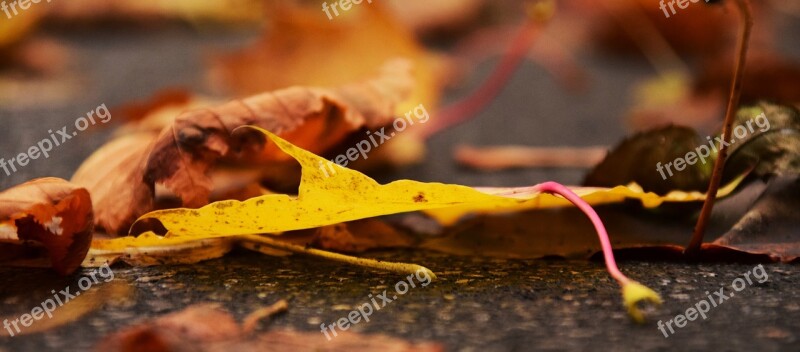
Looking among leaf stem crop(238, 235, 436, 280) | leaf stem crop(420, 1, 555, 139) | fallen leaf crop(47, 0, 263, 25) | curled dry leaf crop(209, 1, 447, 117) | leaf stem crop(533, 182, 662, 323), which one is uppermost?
fallen leaf crop(47, 0, 263, 25)

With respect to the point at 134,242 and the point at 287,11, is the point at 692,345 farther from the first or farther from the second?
the point at 287,11

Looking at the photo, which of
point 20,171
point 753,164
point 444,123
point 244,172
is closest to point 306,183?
point 244,172

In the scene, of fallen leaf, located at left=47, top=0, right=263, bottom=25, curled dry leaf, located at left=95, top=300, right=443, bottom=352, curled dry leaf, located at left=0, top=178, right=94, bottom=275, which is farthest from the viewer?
fallen leaf, located at left=47, top=0, right=263, bottom=25

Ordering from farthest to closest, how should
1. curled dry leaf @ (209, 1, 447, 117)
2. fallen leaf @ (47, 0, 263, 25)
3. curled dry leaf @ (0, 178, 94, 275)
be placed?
fallen leaf @ (47, 0, 263, 25)
curled dry leaf @ (209, 1, 447, 117)
curled dry leaf @ (0, 178, 94, 275)

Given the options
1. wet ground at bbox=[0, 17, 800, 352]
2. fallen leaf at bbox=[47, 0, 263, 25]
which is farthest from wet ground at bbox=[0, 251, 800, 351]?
fallen leaf at bbox=[47, 0, 263, 25]

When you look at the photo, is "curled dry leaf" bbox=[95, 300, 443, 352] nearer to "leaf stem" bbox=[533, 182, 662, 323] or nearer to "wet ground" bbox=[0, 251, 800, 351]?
"wet ground" bbox=[0, 251, 800, 351]

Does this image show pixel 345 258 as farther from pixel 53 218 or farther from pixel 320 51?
pixel 320 51

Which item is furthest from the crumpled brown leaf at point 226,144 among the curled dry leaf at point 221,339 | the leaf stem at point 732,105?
the leaf stem at point 732,105
